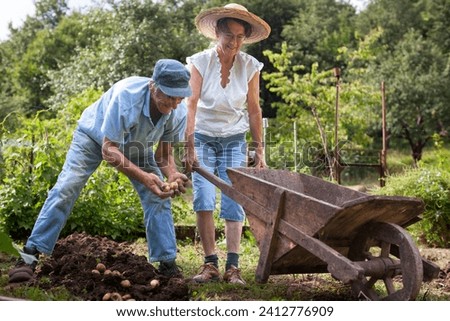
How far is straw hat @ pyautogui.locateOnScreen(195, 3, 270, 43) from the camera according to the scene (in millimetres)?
4516

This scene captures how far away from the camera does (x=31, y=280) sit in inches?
155

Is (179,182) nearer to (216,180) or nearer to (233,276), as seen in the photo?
(216,180)

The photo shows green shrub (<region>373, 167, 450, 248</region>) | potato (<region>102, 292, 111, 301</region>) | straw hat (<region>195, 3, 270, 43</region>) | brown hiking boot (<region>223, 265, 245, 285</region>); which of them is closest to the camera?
potato (<region>102, 292, 111, 301</region>)

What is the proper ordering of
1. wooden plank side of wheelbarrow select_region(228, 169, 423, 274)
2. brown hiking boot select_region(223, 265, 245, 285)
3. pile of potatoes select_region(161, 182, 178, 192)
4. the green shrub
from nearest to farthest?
wooden plank side of wheelbarrow select_region(228, 169, 423, 274), pile of potatoes select_region(161, 182, 178, 192), brown hiking boot select_region(223, 265, 245, 285), the green shrub

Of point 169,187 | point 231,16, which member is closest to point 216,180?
point 169,187

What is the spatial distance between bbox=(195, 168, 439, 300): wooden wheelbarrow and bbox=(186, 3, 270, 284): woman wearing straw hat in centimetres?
56

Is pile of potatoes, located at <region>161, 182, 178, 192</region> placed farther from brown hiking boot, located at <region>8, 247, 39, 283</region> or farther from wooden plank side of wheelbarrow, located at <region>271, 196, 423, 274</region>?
brown hiking boot, located at <region>8, 247, 39, 283</region>

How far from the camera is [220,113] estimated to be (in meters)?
4.72

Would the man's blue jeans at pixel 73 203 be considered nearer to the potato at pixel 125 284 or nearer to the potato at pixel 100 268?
the potato at pixel 100 268

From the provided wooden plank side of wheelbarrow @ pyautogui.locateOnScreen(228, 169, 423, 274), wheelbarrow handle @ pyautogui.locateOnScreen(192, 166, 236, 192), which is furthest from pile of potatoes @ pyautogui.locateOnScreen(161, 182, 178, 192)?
wooden plank side of wheelbarrow @ pyautogui.locateOnScreen(228, 169, 423, 274)

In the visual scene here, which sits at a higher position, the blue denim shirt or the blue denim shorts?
the blue denim shirt

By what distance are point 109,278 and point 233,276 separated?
933 millimetres

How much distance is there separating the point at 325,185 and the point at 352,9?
2602 cm

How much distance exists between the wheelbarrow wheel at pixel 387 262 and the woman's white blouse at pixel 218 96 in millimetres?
1438
